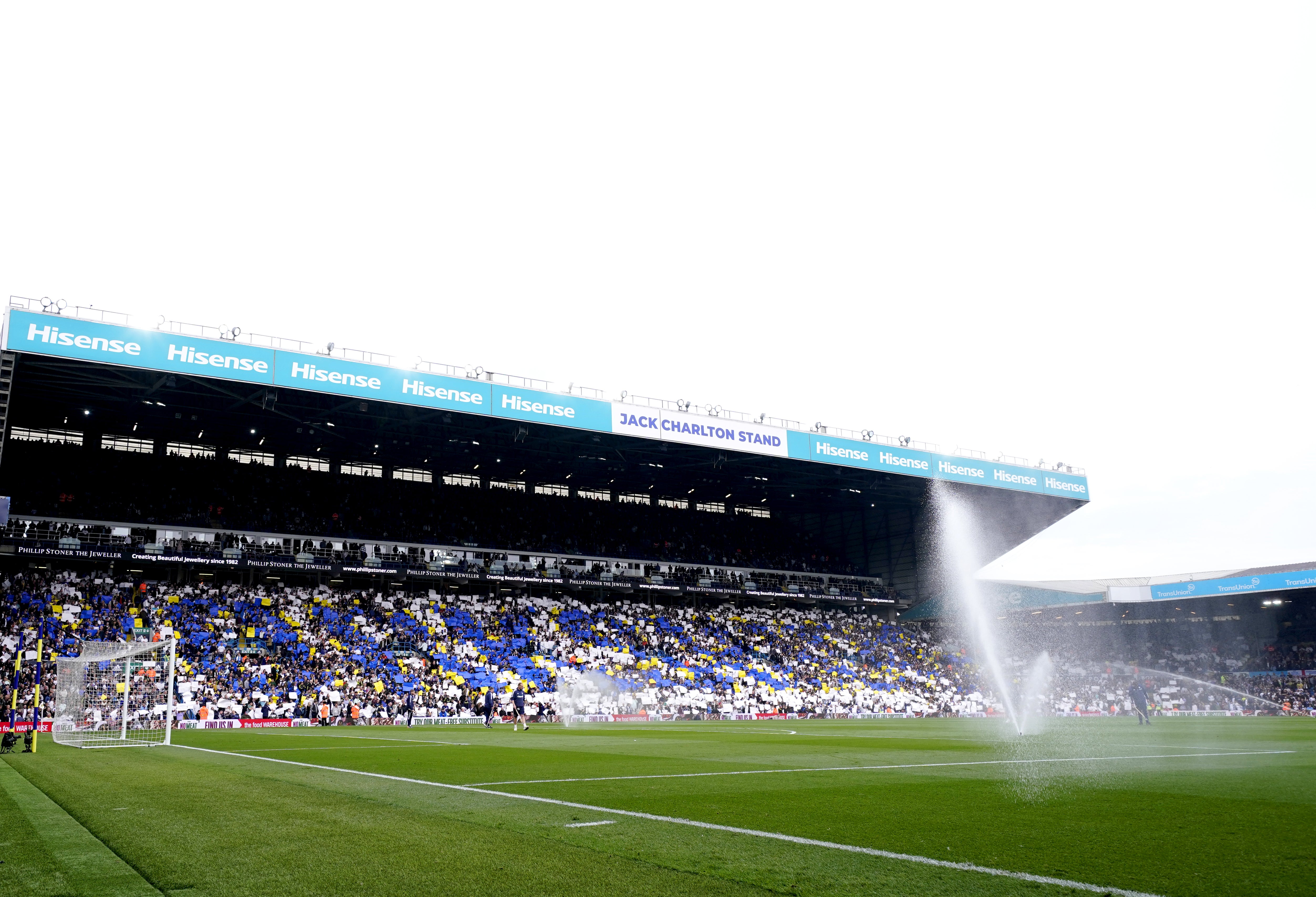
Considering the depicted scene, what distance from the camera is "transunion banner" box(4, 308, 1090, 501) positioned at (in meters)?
34.5

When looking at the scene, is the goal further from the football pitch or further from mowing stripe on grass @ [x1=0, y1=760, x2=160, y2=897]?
mowing stripe on grass @ [x1=0, y1=760, x2=160, y2=897]

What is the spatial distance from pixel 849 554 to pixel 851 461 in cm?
1948

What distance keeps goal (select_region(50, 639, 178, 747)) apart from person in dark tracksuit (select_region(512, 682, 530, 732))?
11159mm

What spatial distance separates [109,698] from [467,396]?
19109 millimetres

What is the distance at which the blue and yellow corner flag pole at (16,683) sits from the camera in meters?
26.4

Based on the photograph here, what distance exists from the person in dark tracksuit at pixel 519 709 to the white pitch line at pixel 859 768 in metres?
17.5

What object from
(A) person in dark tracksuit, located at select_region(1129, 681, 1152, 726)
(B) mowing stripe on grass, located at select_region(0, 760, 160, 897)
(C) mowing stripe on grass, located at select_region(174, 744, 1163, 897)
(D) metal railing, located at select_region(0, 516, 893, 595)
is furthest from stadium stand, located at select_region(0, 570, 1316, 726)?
(C) mowing stripe on grass, located at select_region(174, 744, 1163, 897)

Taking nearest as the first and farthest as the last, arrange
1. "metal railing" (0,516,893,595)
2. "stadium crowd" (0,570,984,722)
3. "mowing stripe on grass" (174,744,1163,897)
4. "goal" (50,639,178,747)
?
1. "mowing stripe on grass" (174,744,1163,897)
2. "goal" (50,639,178,747)
3. "stadium crowd" (0,570,984,722)
4. "metal railing" (0,516,893,595)

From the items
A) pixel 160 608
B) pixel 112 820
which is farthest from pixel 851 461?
pixel 112 820

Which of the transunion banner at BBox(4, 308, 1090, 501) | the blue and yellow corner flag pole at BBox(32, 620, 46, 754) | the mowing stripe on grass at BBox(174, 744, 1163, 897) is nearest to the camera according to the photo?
the mowing stripe on grass at BBox(174, 744, 1163, 897)

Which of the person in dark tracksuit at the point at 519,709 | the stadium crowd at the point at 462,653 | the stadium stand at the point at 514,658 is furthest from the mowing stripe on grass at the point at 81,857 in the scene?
the stadium crowd at the point at 462,653

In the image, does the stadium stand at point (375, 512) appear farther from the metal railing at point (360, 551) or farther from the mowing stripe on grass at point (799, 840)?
the mowing stripe on grass at point (799, 840)

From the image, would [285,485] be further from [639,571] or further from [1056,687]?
[1056,687]

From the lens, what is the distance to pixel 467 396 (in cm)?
4209
